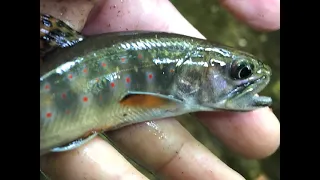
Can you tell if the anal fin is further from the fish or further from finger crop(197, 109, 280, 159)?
finger crop(197, 109, 280, 159)

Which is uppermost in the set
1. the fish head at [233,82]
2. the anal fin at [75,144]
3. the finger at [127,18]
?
the finger at [127,18]

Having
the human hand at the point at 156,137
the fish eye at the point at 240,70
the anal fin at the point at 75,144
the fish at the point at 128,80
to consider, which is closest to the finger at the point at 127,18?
the human hand at the point at 156,137

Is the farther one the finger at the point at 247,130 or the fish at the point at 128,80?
the finger at the point at 247,130

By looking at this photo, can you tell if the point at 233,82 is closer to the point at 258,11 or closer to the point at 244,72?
the point at 244,72

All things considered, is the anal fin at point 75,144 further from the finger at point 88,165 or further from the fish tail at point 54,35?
the fish tail at point 54,35

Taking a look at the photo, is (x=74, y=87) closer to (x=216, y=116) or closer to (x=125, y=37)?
(x=125, y=37)

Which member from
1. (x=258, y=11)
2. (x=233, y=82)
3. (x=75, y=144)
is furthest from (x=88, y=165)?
(x=258, y=11)
